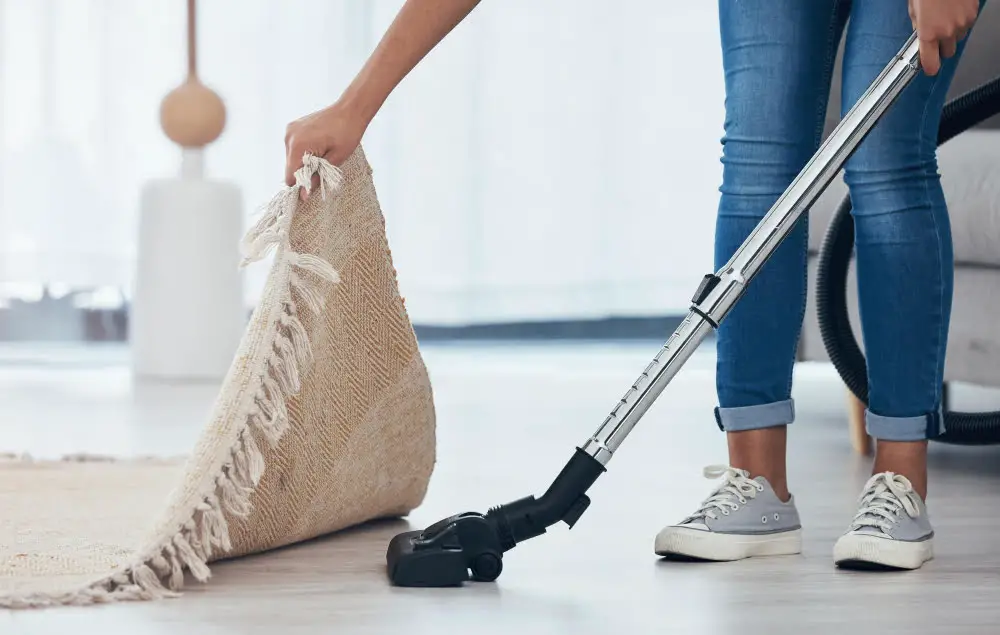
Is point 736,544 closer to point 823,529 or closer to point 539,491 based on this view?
point 823,529

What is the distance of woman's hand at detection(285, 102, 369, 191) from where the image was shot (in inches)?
40.2

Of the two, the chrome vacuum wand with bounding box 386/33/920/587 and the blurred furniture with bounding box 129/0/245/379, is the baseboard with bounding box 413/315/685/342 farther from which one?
the chrome vacuum wand with bounding box 386/33/920/587

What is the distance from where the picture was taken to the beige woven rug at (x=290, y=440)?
922 millimetres

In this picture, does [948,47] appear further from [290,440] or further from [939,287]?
[290,440]

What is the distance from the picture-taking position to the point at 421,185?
3.05 metres

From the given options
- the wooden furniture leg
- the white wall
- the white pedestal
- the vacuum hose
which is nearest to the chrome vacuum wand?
the vacuum hose

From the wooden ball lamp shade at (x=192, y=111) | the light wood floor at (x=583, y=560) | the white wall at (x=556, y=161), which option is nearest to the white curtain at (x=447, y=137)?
the white wall at (x=556, y=161)

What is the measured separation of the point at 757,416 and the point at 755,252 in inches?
6.3

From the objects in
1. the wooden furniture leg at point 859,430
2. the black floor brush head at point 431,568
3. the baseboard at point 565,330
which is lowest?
the baseboard at point 565,330

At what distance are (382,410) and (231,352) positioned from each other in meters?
1.50

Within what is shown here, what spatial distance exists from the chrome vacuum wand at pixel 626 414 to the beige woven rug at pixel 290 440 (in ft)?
0.39

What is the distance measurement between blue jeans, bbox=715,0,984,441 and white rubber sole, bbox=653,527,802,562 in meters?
0.10

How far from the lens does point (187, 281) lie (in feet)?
8.36

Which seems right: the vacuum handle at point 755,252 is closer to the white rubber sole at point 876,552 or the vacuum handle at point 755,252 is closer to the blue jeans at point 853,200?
the blue jeans at point 853,200
